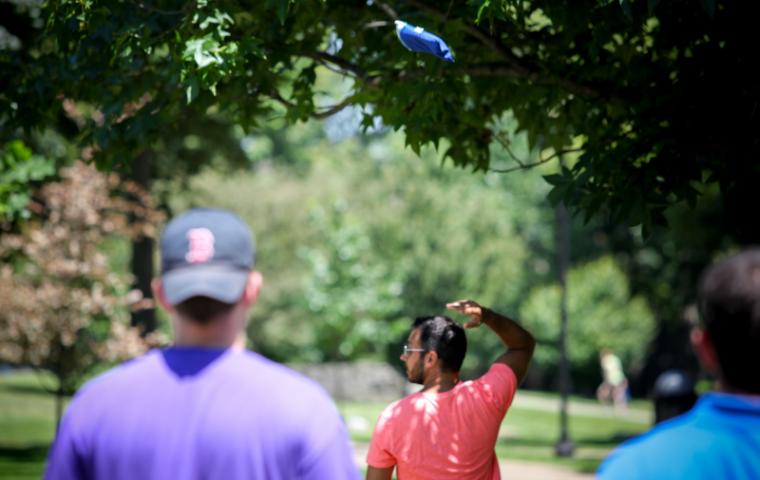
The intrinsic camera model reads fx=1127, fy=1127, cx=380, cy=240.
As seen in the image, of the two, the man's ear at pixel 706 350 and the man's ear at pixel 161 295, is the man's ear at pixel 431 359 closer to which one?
the man's ear at pixel 161 295

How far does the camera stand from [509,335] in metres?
4.86

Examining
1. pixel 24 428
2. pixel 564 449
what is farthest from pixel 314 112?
pixel 24 428

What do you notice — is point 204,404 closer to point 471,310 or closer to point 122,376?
point 122,376

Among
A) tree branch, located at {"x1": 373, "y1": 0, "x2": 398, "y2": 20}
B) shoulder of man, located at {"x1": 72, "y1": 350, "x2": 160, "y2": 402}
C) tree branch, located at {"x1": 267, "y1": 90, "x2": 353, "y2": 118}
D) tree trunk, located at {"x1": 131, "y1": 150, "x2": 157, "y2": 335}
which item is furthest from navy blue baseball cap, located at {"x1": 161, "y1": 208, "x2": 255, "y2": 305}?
tree trunk, located at {"x1": 131, "y1": 150, "x2": 157, "y2": 335}

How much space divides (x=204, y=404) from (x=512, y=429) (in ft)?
88.6

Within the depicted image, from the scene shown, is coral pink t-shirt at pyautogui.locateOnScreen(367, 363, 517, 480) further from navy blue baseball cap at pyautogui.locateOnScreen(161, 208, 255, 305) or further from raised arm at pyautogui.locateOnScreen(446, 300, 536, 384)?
navy blue baseball cap at pyautogui.locateOnScreen(161, 208, 255, 305)

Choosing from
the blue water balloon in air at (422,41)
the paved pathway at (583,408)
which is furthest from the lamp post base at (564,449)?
the blue water balloon in air at (422,41)

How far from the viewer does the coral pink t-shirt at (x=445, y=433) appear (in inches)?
178

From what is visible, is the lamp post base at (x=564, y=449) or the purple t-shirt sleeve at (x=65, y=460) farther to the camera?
the lamp post base at (x=564, y=449)

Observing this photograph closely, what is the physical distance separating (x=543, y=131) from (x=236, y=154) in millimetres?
15580

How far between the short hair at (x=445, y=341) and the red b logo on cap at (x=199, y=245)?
2.04 meters

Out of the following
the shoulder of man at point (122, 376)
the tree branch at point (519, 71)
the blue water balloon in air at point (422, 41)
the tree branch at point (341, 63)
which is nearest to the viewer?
the shoulder of man at point (122, 376)

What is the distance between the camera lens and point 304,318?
4006 cm

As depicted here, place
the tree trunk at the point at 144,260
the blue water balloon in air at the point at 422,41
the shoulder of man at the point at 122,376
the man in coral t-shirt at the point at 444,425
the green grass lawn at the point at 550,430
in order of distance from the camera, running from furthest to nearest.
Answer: the tree trunk at the point at 144,260 → the green grass lawn at the point at 550,430 → the blue water balloon in air at the point at 422,41 → the man in coral t-shirt at the point at 444,425 → the shoulder of man at the point at 122,376
